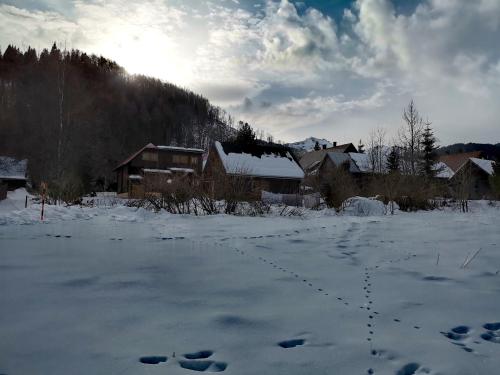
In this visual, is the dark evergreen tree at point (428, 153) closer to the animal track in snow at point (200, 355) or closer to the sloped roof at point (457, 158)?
the sloped roof at point (457, 158)

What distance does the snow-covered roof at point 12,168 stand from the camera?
3652 cm

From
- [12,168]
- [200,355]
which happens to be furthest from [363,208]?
[12,168]

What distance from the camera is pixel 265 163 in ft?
92.5

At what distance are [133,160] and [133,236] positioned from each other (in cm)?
3697

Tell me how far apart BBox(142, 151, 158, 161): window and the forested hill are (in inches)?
276

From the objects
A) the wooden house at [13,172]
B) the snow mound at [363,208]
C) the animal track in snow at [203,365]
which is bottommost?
the animal track in snow at [203,365]

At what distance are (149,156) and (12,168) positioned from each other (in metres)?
14.3

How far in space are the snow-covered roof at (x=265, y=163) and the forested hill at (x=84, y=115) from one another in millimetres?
10630

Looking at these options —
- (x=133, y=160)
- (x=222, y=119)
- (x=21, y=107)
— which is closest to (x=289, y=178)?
(x=133, y=160)

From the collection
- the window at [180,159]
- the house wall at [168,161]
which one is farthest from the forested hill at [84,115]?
the window at [180,159]

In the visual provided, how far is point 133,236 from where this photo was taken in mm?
6180

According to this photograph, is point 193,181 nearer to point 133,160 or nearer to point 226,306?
point 226,306

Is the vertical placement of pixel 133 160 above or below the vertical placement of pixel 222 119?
below

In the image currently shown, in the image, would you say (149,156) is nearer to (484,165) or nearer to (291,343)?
(484,165)
